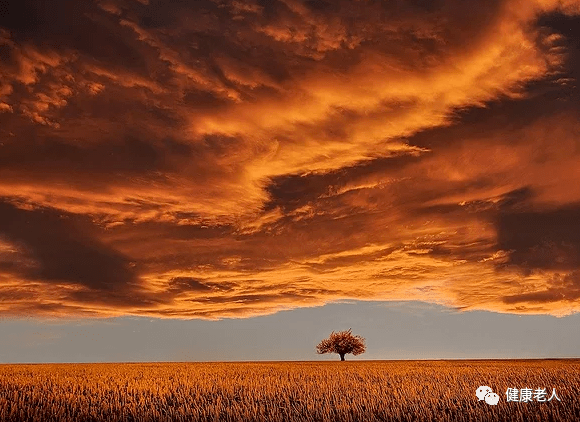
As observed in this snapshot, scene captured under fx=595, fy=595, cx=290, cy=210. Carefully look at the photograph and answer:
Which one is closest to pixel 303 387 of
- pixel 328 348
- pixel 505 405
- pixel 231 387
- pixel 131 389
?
pixel 231 387

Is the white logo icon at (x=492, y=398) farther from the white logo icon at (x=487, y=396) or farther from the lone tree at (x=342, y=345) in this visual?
the lone tree at (x=342, y=345)

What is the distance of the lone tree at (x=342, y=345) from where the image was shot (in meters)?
96.5

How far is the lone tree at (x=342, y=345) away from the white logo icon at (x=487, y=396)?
74998mm

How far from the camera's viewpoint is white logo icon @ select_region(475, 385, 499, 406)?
19.5 m

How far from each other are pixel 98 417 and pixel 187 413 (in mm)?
2714

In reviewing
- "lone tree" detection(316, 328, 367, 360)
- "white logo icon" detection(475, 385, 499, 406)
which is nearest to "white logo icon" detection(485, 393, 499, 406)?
"white logo icon" detection(475, 385, 499, 406)

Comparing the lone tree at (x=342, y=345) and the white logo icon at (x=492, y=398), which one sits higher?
the lone tree at (x=342, y=345)

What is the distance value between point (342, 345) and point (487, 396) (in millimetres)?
→ 77010

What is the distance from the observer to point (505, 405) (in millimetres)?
18594

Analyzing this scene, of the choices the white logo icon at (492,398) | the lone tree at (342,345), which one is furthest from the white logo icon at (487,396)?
the lone tree at (342,345)

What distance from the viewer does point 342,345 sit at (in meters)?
96.4
